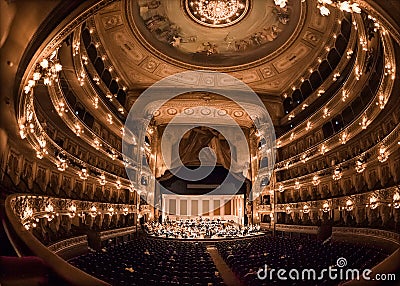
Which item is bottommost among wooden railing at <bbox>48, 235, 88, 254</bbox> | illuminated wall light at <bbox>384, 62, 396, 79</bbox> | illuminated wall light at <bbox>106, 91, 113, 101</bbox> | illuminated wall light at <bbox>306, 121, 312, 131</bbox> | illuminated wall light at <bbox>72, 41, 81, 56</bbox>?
wooden railing at <bbox>48, 235, 88, 254</bbox>

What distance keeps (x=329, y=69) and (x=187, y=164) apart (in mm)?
19698

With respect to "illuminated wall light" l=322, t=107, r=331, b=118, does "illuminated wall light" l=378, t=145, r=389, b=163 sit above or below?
below

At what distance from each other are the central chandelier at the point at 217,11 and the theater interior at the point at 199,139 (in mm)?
123

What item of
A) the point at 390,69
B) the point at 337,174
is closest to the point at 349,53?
the point at 390,69

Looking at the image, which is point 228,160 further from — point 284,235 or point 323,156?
point 323,156

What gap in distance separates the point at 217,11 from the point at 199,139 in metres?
17.6

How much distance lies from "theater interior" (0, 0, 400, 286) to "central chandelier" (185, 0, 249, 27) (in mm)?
123

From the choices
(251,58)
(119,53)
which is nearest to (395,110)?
(251,58)

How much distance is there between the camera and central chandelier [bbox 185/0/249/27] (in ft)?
71.5

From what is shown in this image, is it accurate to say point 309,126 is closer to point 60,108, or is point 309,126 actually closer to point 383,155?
point 383,155

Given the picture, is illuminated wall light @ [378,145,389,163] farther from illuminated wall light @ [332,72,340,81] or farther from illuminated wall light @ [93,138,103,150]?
illuminated wall light @ [93,138,103,150]

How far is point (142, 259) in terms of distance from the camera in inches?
513

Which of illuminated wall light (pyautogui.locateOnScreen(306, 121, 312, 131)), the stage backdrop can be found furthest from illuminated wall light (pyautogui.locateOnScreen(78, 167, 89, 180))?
the stage backdrop

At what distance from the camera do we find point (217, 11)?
22.5m
